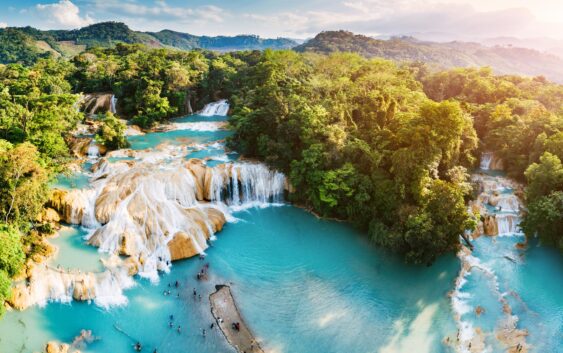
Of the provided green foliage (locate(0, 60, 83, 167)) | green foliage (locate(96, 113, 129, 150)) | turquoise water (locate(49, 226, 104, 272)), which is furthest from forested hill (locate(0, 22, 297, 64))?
turquoise water (locate(49, 226, 104, 272))

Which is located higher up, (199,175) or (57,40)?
(57,40)

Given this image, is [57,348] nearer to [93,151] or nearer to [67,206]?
[67,206]

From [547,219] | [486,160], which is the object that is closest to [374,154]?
[547,219]

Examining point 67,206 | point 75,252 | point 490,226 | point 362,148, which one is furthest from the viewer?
point 490,226

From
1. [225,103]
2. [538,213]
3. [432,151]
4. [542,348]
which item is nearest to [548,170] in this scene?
[538,213]

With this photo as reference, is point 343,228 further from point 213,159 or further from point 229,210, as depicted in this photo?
point 213,159

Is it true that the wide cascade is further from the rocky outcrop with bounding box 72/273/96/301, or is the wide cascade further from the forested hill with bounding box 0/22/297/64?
the forested hill with bounding box 0/22/297/64

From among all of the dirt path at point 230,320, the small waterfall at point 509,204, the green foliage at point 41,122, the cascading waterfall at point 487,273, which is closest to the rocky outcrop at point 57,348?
the dirt path at point 230,320
